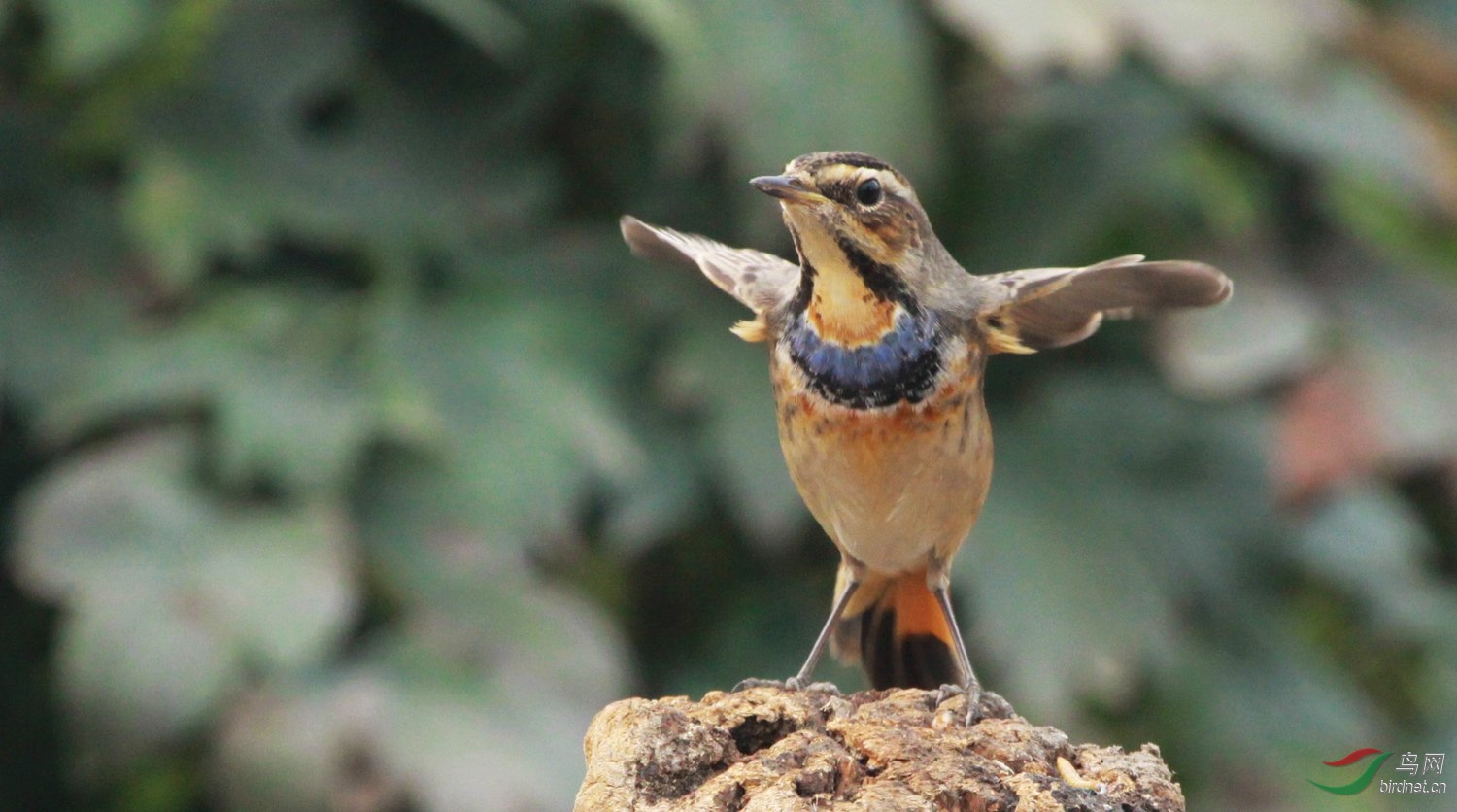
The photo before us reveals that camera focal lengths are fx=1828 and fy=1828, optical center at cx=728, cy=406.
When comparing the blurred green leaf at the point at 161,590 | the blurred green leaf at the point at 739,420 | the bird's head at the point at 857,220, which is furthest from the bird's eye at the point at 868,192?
the blurred green leaf at the point at 161,590

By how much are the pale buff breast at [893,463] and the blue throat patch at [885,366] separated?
0.03m

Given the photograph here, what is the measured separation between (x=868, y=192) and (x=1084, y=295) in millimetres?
512

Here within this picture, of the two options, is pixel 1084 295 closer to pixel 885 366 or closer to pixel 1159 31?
pixel 885 366

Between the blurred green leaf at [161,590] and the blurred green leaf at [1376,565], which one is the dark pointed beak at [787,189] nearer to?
the blurred green leaf at [161,590]

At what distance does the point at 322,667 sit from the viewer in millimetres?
5660

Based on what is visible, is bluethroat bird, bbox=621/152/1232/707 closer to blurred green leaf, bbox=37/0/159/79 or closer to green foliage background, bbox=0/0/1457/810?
green foliage background, bbox=0/0/1457/810

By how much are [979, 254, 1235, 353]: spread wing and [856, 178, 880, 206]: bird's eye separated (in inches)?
14.6

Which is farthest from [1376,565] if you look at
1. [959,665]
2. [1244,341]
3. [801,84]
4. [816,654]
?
[816,654]

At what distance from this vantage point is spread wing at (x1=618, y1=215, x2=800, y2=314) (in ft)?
13.4

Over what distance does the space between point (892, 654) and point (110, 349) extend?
10.3ft

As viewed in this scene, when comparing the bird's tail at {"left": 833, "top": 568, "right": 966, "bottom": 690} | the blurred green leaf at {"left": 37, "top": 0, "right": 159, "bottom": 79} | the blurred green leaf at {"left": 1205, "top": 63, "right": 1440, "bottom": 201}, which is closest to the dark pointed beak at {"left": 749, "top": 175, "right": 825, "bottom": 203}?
the bird's tail at {"left": 833, "top": 568, "right": 966, "bottom": 690}

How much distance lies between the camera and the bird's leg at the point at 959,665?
334 cm

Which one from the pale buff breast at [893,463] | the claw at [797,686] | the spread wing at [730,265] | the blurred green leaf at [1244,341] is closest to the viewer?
the claw at [797,686]

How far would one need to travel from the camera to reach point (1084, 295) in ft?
12.4
